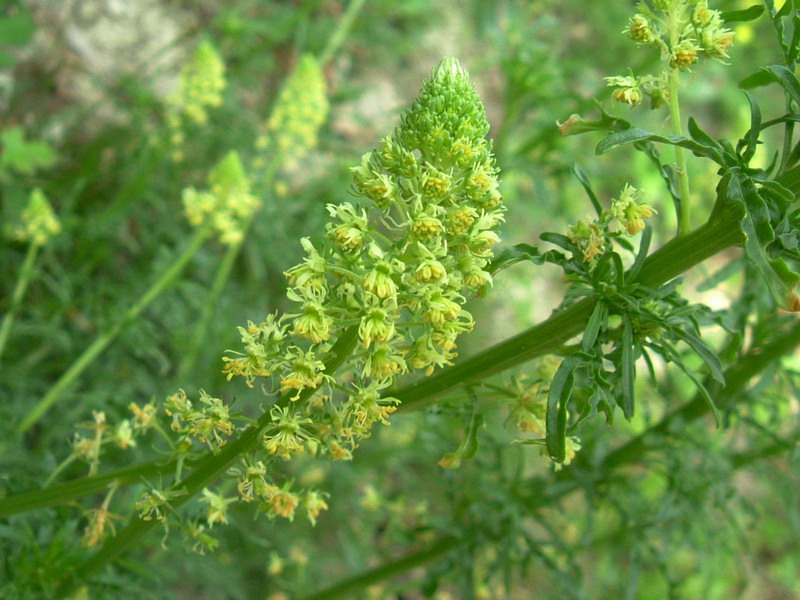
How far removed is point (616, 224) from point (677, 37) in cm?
36

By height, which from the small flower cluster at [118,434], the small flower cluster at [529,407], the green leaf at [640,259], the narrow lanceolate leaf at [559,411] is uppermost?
the small flower cluster at [118,434]

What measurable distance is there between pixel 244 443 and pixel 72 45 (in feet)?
9.79

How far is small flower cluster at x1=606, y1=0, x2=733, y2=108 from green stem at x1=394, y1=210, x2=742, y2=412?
28 cm

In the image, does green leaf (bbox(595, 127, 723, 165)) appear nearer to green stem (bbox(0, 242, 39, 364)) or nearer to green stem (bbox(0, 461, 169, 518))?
green stem (bbox(0, 461, 169, 518))

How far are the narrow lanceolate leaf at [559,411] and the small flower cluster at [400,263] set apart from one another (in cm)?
18

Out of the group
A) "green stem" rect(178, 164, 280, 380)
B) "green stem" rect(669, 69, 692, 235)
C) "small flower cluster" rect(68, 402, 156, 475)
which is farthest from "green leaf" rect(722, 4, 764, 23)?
"green stem" rect(178, 164, 280, 380)

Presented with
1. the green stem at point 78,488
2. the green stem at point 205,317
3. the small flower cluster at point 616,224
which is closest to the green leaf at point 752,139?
the small flower cluster at point 616,224

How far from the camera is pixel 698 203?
5.39m

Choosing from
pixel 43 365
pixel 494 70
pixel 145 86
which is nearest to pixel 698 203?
pixel 494 70

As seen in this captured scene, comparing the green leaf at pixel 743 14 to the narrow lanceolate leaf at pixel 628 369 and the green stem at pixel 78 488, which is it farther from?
the green stem at pixel 78 488

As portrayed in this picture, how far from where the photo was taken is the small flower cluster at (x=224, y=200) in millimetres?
2842

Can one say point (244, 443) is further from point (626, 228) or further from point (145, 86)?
point (145, 86)

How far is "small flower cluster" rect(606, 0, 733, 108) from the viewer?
4.82ft

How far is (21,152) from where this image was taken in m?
3.11
